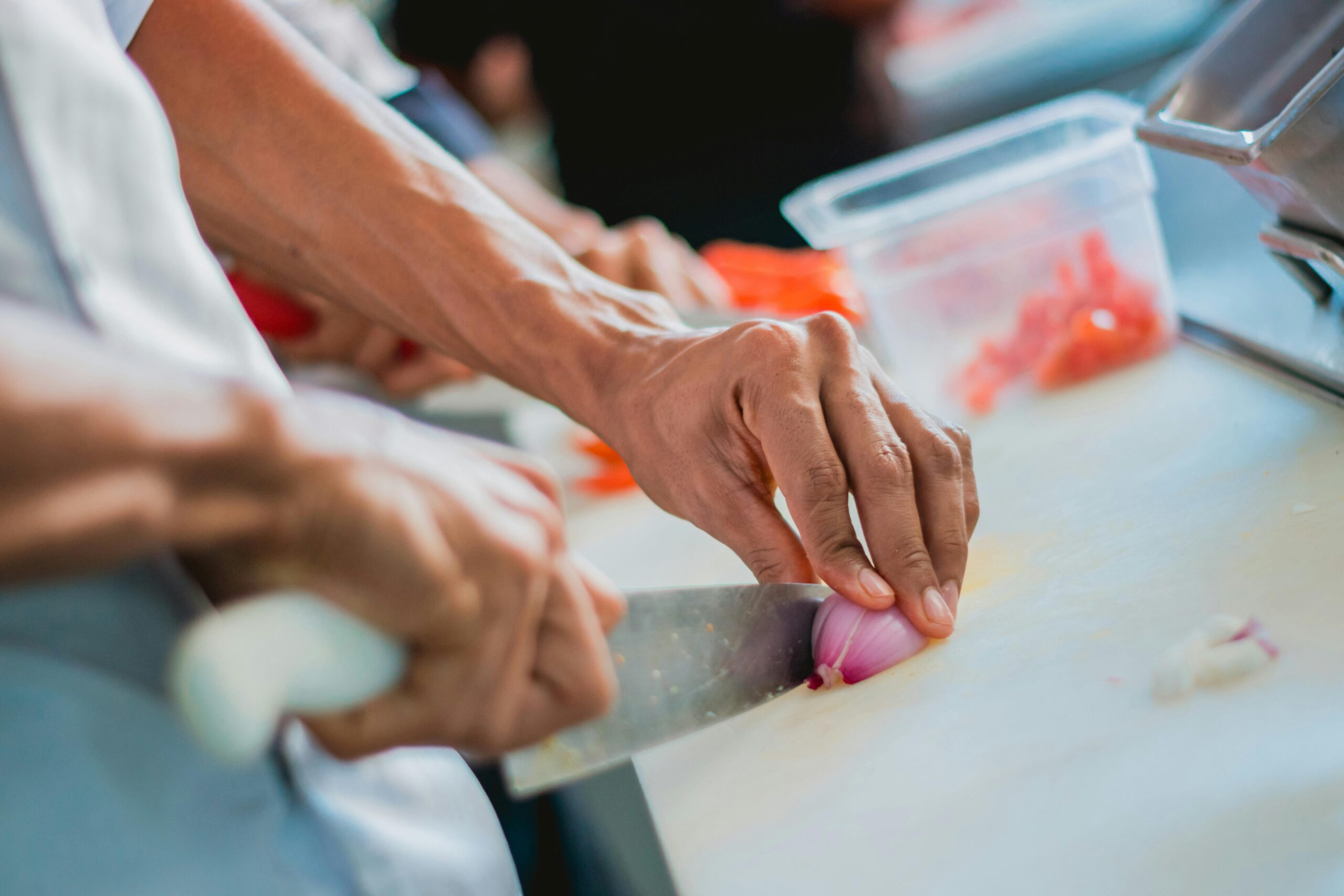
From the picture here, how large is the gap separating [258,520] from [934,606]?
55 centimetres

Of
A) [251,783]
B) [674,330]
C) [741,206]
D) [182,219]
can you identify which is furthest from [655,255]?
[741,206]

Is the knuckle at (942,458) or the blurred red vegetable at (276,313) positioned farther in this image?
the blurred red vegetable at (276,313)

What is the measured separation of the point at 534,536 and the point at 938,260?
101cm

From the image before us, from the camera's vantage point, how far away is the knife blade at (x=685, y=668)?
698mm

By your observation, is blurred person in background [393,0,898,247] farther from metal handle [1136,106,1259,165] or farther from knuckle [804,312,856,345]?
knuckle [804,312,856,345]

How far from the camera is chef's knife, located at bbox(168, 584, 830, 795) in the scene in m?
0.43

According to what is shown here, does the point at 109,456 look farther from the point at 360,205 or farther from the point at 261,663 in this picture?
the point at 360,205

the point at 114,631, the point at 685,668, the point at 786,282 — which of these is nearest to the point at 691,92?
the point at 786,282

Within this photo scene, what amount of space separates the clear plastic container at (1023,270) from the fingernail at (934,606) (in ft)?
1.95

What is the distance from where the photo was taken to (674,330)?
3.32ft

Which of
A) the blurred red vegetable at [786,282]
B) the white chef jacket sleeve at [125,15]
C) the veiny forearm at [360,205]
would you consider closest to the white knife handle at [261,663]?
the veiny forearm at [360,205]

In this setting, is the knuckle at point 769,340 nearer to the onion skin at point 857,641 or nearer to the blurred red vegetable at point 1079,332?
the onion skin at point 857,641

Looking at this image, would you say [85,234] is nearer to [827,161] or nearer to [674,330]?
[674,330]

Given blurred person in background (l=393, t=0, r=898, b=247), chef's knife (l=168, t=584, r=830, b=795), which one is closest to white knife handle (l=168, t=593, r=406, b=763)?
chef's knife (l=168, t=584, r=830, b=795)
